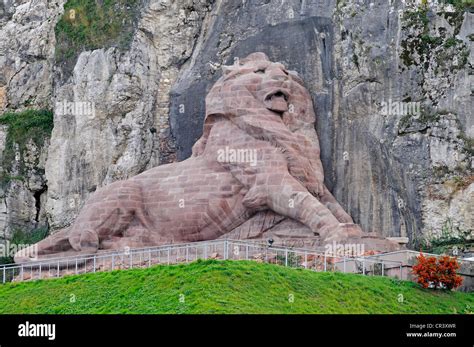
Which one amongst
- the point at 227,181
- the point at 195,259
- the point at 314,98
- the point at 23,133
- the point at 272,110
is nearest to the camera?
the point at 195,259

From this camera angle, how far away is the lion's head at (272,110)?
110ft

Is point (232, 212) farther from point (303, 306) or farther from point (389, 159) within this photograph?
point (303, 306)

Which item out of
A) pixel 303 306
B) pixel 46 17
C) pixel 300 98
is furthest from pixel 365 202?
pixel 46 17

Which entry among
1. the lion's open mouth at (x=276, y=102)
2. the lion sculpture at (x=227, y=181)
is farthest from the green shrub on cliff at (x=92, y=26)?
the lion's open mouth at (x=276, y=102)

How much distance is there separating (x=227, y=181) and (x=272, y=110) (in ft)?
7.40

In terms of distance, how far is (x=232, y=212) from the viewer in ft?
109

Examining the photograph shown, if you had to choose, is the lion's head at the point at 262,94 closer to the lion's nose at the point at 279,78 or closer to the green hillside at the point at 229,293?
the lion's nose at the point at 279,78

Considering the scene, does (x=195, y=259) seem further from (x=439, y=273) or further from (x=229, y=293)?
(x=439, y=273)

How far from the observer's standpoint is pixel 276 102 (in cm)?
3406

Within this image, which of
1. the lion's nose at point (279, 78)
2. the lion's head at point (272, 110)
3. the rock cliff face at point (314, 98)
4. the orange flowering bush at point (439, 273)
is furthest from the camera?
the lion's nose at point (279, 78)

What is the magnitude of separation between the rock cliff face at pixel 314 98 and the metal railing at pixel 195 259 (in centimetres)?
360

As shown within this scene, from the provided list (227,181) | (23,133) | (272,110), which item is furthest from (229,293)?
(23,133)

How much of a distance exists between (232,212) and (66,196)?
7.92 metres
